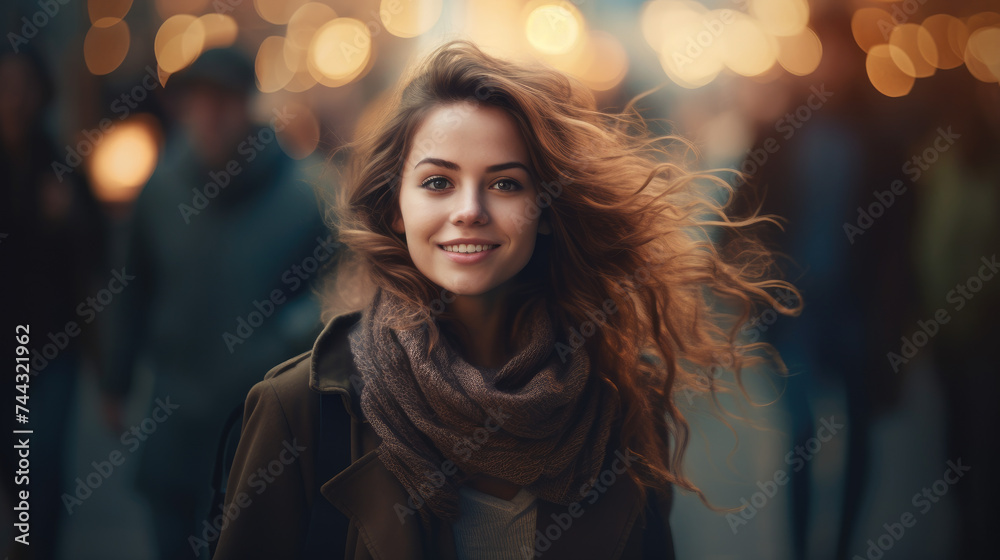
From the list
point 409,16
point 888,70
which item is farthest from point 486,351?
point 888,70

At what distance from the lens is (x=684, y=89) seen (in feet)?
3.10

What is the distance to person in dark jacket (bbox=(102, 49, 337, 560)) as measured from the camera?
2.68ft

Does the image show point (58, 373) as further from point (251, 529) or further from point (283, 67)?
point (283, 67)

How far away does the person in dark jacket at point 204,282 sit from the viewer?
82cm

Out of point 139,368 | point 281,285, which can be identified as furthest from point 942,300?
point 139,368

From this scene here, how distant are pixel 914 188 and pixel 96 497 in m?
1.40

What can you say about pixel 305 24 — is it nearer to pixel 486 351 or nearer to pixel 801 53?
pixel 486 351

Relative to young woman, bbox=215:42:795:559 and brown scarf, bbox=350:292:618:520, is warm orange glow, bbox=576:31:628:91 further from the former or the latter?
brown scarf, bbox=350:292:618:520

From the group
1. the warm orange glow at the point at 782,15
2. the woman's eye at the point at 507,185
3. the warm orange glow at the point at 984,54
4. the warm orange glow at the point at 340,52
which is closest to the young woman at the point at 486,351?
the woman's eye at the point at 507,185

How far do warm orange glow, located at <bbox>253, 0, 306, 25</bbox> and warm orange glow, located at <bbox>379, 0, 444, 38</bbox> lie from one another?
144 mm

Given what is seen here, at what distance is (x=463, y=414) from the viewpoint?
2.30 ft

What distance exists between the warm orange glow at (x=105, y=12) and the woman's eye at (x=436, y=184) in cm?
56

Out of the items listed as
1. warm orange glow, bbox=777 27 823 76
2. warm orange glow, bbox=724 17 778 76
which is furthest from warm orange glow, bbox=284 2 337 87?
warm orange glow, bbox=777 27 823 76

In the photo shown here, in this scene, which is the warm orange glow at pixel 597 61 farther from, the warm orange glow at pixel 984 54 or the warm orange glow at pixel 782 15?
the warm orange glow at pixel 984 54
